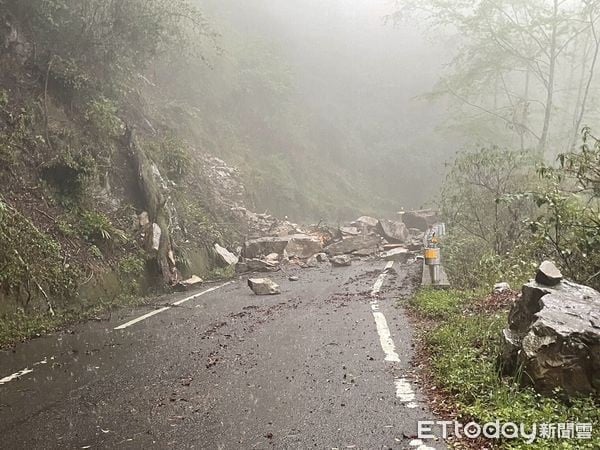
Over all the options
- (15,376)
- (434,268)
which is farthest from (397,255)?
(15,376)

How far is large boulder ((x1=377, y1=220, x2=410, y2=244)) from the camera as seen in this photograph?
18423 mm

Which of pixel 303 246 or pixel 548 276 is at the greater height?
pixel 548 276

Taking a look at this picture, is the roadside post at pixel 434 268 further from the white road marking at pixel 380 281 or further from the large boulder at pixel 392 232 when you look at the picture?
the large boulder at pixel 392 232

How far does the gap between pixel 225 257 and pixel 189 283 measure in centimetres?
294

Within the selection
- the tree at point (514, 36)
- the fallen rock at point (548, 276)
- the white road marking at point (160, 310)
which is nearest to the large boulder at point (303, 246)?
the white road marking at point (160, 310)

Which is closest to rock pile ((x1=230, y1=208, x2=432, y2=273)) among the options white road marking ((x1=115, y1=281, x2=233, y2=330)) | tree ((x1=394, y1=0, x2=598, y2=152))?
white road marking ((x1=115, y1=281, x2=233, y2=330))

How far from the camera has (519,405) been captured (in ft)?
12.9

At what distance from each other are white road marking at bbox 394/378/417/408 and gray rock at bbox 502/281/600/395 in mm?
920

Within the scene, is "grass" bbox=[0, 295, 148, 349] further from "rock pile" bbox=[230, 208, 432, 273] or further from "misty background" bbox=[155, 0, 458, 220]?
"misty background" bbox=[155, 0, 458, 220]

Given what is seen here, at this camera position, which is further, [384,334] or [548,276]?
[384,334]

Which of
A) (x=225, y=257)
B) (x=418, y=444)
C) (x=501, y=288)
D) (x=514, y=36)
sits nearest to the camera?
(x=418, y=444)

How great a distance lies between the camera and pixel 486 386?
14.4 ft

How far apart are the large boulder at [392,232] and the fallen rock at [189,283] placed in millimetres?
8719

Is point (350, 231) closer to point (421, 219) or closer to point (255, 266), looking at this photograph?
point (255, 266)
